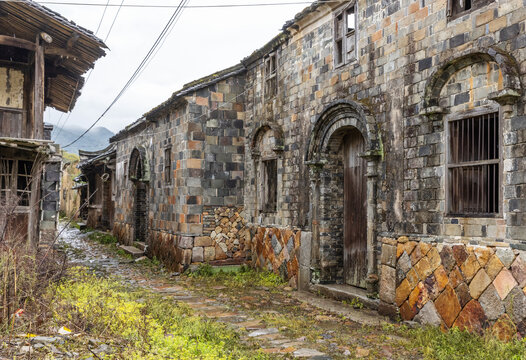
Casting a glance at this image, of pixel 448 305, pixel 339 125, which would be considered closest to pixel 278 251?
pixel 339 125

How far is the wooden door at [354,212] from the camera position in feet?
29.1

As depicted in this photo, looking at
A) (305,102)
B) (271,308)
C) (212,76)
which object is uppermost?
(212,76)

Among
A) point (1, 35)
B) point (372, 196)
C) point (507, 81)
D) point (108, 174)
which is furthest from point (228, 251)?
point (108, 174)

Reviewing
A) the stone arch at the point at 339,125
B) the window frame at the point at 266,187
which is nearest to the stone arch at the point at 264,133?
the window frame at the point at 266,187

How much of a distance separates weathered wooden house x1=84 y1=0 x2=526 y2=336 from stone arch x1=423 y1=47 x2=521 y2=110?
0.06ft

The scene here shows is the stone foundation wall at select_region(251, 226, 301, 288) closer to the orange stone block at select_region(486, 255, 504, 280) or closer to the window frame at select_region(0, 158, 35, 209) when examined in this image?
the orange stone block at select_region(486, 255, 504, 280)

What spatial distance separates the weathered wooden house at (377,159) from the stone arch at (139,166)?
7.48 feet

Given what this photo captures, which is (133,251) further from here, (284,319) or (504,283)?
(504,283)

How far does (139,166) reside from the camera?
55.0 ft

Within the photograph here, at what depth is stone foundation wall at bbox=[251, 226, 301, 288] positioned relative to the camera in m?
10.2

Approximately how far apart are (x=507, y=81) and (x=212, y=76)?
834 centimetres

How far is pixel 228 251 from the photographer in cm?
1241

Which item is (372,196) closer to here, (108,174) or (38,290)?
(38,290)

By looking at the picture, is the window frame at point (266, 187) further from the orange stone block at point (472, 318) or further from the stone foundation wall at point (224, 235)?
the orange stone block at point (472, 318)
